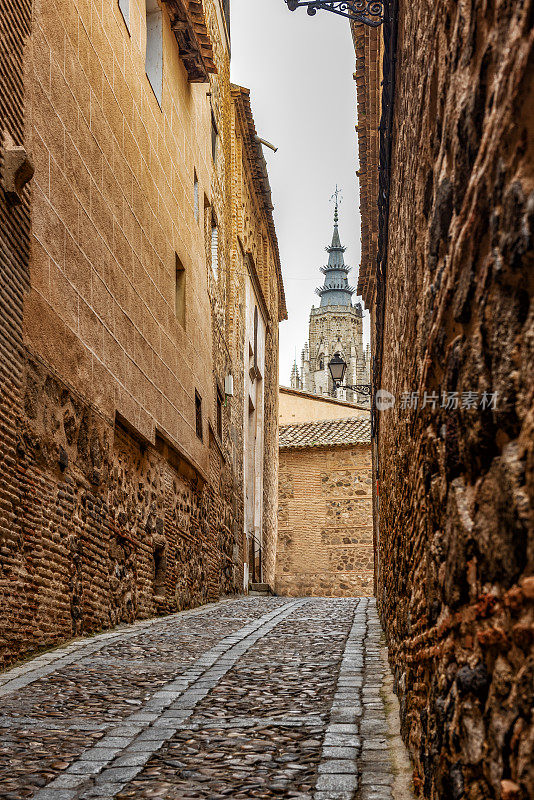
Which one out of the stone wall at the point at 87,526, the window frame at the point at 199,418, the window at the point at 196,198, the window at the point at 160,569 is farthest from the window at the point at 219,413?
the window at the point at 160,569

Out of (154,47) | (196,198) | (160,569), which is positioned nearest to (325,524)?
(196,198)

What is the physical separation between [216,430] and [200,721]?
12230mm

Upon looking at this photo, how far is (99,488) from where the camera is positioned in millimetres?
9586

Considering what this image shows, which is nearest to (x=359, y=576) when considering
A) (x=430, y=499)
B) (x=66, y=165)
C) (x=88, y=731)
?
(x=66, y=165)

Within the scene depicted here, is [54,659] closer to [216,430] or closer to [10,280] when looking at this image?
[10,280]

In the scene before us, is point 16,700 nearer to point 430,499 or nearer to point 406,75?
point 430,499

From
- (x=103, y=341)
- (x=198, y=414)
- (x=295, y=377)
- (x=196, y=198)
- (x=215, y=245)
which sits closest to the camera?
(x=103, y=341)

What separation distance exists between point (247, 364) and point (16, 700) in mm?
17361

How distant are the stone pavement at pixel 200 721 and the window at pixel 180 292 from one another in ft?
20.7

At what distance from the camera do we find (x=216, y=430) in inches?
686

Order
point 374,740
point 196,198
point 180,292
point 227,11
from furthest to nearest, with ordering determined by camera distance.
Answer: point 227,11 → point 196,198 → point 180,292 → point 374,740

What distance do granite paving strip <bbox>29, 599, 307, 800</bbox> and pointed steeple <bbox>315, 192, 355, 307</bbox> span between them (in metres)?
84.5

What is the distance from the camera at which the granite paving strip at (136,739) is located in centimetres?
395

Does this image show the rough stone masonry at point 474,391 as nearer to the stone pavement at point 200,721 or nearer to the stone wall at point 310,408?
the stone pavement at point 200,721
